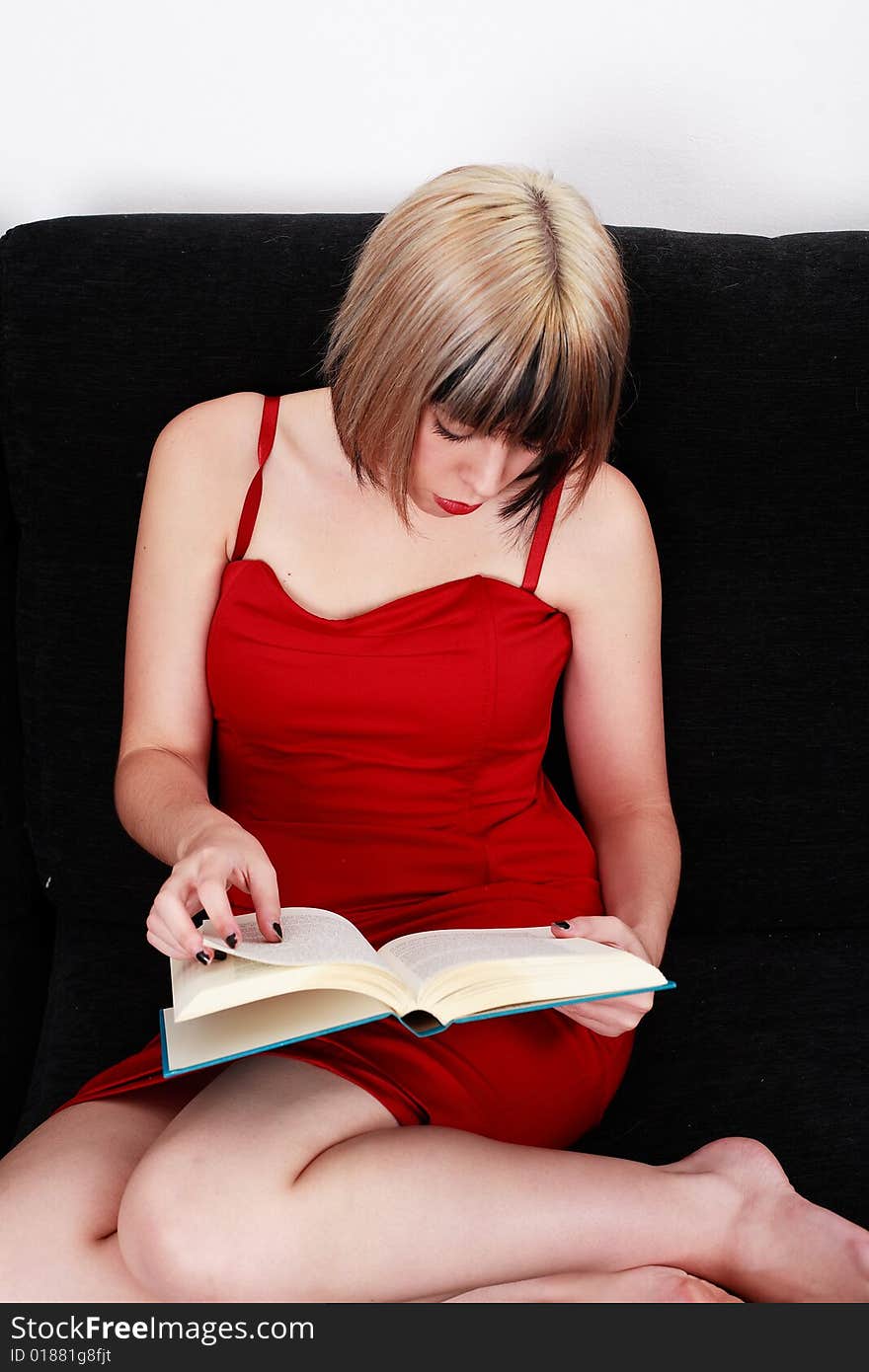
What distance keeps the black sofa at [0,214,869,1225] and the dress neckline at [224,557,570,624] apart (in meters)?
0.12

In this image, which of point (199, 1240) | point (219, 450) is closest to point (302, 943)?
point (199, 1240)

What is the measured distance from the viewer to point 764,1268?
1.14 meters

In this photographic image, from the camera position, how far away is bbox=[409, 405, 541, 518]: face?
3.79 ft

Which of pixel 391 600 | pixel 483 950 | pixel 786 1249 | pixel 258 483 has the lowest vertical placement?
pixel 786 1249

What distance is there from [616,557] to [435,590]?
203 mm

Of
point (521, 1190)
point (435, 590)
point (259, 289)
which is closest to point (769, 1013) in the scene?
point (521, 1190)

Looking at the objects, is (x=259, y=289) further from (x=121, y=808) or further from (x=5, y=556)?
(x=121, y=808)

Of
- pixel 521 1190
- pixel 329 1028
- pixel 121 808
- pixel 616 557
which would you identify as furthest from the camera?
pixel 616 557

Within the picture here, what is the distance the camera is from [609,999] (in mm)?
1163

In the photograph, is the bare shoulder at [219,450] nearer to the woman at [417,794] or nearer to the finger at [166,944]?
the woman at [417,794]

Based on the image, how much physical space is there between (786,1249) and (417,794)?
559 millimetres

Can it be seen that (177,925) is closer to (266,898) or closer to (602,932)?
(266,898)

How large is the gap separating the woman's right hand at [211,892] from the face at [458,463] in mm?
367

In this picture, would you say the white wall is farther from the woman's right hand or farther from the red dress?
the woman's right hand
